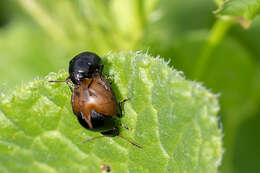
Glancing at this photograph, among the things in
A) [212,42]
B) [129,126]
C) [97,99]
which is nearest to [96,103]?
[97,99]

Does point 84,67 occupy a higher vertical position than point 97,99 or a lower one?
higher

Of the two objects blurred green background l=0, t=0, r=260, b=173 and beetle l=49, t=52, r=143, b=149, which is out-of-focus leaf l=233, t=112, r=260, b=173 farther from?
beetle l=49, t=52, r=143, b=149

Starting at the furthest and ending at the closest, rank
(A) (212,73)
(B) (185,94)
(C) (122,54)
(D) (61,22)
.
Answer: (A) (212,73) → (D) (61,22) → (C) (122,54) → (B) (185,94)

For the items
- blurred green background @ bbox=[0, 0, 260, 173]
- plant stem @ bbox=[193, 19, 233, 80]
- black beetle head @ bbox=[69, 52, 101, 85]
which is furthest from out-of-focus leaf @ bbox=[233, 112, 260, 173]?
black beetle head @ bbox=[69, 52, 101, 85]

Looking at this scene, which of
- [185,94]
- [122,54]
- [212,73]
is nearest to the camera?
[185,94]

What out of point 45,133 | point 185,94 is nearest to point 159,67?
point 185,94

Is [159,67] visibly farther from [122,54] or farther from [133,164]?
[133,164]

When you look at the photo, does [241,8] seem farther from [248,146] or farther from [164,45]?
[248,146]
